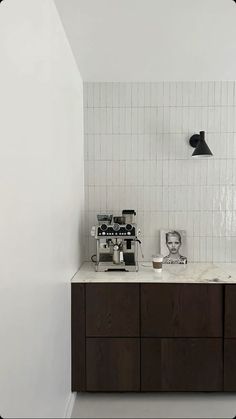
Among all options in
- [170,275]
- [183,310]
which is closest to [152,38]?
[170,275]

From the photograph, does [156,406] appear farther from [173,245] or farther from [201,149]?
[201,149]

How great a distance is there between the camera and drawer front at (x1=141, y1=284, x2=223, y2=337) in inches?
95.5

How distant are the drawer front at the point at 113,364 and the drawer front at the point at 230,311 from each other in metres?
0.62

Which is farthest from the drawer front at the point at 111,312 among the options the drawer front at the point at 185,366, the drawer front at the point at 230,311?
the drawer front at the point at 230,311

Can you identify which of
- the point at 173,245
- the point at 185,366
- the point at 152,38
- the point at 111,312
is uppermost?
the point at 152,38

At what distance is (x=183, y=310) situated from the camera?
7.97ft

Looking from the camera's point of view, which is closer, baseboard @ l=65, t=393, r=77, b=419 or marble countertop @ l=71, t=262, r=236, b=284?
baseboard @ l=65, t=393, r=77, b=419

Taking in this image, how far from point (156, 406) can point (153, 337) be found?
1.47 feet

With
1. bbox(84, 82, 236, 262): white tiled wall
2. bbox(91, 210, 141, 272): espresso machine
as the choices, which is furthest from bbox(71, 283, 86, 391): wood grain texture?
bbox(84, 82, 236, 262): white tiled wall

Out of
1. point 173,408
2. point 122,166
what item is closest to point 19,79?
point 122,166

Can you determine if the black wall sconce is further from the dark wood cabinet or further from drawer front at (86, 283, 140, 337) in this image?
drawer front at (86, 283, 140, 337)

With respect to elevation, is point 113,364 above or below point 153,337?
below

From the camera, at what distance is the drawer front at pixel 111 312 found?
244 cm

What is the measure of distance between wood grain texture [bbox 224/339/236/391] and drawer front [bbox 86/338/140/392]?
598 mm
